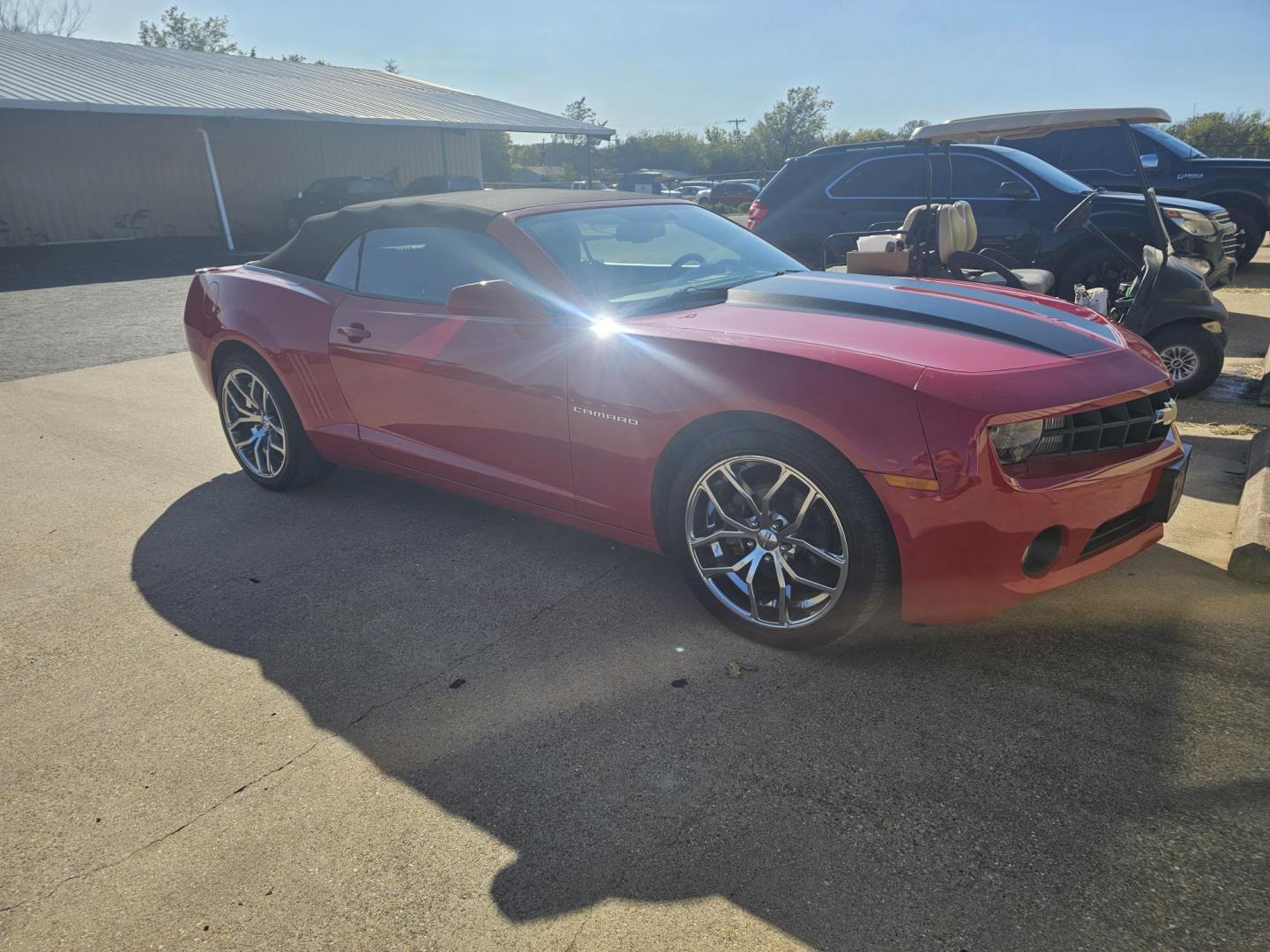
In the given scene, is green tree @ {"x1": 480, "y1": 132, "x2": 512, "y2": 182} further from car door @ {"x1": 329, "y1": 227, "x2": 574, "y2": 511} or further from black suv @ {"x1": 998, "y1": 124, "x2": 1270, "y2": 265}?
car door @ {"x1": 329, "y1": 227, "x2": 574, "y2": 511}

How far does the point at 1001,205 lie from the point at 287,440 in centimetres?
620

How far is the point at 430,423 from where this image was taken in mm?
3676

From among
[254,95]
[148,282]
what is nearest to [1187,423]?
[148,282]

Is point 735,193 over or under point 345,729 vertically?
over

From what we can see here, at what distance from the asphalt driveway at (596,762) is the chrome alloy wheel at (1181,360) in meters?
2.20

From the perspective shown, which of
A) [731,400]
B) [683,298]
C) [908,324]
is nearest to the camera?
[731,400]

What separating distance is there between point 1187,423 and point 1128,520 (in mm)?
3115

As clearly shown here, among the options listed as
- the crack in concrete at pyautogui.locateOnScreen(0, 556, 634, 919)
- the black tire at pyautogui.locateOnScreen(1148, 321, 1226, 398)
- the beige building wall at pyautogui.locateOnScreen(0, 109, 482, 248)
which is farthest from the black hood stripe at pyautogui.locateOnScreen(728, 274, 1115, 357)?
the beige building wall at pyautogui.locateOnScreen(0, 109, 482, 248)

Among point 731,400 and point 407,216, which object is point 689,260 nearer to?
point 407,216

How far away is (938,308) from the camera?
3133 millimetres

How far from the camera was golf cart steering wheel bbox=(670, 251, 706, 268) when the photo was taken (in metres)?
3.92

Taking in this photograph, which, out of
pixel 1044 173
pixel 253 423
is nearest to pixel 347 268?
pixel 253 423

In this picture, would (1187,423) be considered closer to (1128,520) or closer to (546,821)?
(1128,520)

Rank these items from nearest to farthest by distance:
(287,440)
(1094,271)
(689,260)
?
(689,260), (287,440), (1094,271)
